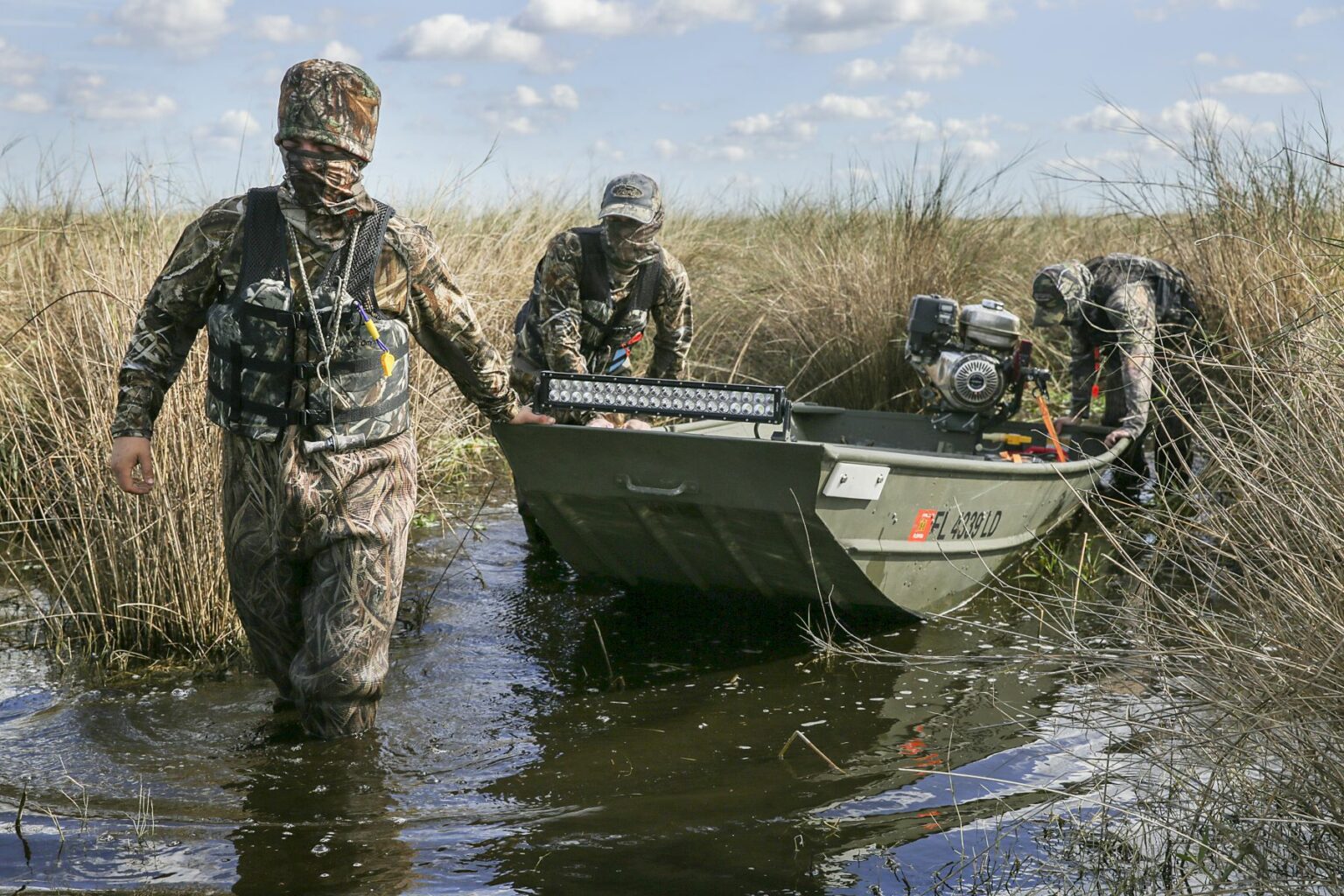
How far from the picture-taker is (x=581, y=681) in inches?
214

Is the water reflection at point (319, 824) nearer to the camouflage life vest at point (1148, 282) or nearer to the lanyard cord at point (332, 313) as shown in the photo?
the lanyard cord at point (332, 313)

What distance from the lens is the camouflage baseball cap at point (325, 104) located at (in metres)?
3.75

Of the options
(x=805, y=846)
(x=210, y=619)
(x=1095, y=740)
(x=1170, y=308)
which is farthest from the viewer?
(x=1170, y=308)

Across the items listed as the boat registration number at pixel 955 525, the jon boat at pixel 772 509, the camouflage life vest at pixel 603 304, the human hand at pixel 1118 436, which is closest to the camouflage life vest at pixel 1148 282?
the human hand at pixel 1118 436

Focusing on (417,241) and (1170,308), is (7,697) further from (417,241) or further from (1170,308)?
(1170,308)

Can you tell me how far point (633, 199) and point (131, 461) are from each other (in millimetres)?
2944

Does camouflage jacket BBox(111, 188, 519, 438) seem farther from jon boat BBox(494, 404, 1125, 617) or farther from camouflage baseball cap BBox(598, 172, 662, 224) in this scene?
camouflage baseball cap BBox(598, 172, 662, 224)

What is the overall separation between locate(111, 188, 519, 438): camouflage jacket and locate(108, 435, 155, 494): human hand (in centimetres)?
3

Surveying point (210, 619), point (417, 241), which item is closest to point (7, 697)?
point (210, 619)

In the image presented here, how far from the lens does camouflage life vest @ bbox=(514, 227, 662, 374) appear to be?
256 inches

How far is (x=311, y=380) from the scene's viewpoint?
151 inches

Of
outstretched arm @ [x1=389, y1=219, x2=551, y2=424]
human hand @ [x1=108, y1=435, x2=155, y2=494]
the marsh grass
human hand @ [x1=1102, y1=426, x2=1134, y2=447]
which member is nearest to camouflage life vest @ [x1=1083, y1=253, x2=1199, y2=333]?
human hand @ [x1=1102, y1=426, x2=1134, y2=447]

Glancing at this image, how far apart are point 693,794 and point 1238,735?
1.71 metres

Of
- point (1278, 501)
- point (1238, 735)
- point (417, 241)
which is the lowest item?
point (1238, 735)
